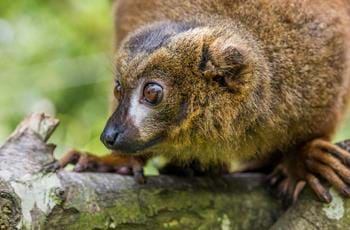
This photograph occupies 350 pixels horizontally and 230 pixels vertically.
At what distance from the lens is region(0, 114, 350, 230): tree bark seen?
9.87 feet

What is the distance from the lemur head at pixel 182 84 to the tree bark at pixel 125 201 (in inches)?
10.2

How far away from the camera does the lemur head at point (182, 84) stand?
11.1 ft

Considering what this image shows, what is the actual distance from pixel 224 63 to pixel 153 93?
16.3 inches

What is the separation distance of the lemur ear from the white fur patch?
14.1 inches

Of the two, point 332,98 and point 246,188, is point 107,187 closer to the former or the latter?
point 246,188

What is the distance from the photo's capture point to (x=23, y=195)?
2963 millimetres

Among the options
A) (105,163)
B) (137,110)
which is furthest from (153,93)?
(105,163)

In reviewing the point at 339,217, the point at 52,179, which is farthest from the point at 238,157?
the point at 52,179

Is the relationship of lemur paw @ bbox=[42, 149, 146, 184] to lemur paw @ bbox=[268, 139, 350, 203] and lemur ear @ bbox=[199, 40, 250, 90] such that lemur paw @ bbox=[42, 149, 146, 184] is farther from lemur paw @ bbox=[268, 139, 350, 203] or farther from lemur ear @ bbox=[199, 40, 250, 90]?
lemur paw @ bbox=[268, 139, 350, 203]

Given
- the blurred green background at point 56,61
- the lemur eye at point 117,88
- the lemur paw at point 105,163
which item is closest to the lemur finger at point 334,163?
the lemur paw at point 105,163

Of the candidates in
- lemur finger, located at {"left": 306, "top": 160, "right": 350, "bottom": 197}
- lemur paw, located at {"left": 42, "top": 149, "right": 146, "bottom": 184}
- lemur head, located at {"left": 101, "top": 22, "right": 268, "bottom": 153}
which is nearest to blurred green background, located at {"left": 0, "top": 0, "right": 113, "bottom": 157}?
lemur paw, located at {"left": 42, "top": 149, "right": 146, "bottom": 184}

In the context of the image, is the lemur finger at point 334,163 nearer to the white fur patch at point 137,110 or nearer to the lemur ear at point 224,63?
the lemur ear at point 224,63

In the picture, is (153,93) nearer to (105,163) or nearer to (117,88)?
(117,88)

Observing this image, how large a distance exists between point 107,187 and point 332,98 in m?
1.42
